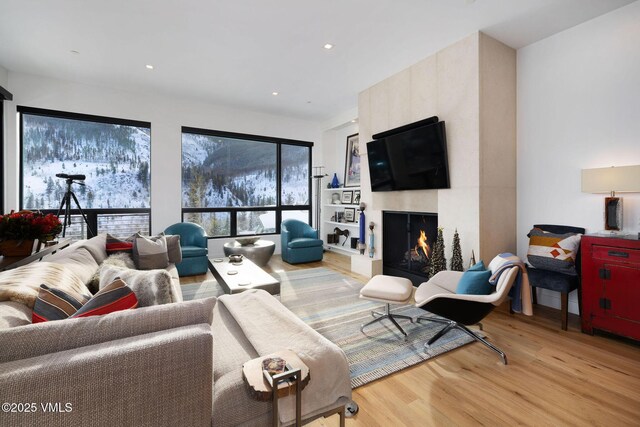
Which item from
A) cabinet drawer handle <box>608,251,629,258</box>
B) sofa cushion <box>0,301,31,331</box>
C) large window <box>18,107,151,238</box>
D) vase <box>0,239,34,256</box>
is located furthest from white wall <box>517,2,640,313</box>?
large window <box>18,107,151,238</box>

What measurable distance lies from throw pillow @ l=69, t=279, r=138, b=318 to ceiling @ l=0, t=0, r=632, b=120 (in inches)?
99.8

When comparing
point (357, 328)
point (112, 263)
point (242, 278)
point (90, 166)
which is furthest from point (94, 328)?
point (90, 166)

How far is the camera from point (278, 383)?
3.35 feet

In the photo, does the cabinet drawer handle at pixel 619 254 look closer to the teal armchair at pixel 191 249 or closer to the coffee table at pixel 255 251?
the coffee table at pixel 255 251

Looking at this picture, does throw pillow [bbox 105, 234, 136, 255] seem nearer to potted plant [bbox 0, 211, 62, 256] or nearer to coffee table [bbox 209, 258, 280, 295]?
coffee table [bbox 209, 258, 280, 295]

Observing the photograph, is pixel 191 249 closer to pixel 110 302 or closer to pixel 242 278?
pixel 242 278

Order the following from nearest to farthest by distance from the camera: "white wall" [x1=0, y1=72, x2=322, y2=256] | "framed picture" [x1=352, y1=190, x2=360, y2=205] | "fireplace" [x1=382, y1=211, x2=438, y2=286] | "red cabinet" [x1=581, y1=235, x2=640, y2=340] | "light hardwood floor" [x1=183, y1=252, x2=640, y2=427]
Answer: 1. "light hardwood floor" [x1=183, y1=252, x2=640, y2=427]
2. "red cabinet" [x1=581, y1=235, x2=640, y2=340]
3. "fireplace" [x1=382, y1=211, x2=438, y2=286]
4. "white wall" [x1=0, y1=72, x2=322, y2=256]
5. "framed picture" [x1=352, y1=190, x2=360, y2=205]

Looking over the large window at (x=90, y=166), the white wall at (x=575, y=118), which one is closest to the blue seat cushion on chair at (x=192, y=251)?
the large window at (x=90, y=166)

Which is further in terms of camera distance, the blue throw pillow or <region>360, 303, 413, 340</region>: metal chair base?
<region>360, 303, 413, 340</region>: metal chair base

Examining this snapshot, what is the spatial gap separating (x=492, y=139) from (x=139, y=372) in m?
3.57

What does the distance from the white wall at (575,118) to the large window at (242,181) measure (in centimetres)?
417

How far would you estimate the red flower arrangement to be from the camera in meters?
1.88

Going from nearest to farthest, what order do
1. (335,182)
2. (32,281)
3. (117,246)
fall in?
(32,281), (117,246), (335,182)

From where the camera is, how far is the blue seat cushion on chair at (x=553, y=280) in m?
2.61
